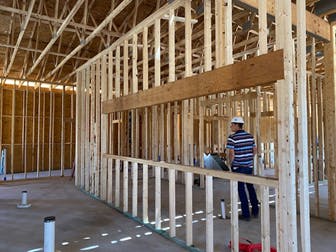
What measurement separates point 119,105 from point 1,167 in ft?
23.2

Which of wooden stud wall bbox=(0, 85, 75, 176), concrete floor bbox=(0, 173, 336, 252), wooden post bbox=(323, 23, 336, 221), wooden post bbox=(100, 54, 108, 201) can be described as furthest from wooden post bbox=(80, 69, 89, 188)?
wooden post bbox=(323, 23, 336, 221)

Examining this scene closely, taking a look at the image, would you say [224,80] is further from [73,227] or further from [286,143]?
[73,227]

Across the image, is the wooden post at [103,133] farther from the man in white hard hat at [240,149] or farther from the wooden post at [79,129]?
the man in white hard hat at [240,149]

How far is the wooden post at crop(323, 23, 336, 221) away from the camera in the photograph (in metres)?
4.54

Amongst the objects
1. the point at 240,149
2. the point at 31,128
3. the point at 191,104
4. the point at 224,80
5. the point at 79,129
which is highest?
the point at 191,104

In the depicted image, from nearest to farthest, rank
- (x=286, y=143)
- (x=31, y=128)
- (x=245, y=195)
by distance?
1. (x=286, y=143)
2. (x=245, y=195)
3. (x=31, y=128)

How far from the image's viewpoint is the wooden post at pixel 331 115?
4543 mm

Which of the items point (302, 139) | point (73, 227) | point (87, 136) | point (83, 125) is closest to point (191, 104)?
point (87, 136)

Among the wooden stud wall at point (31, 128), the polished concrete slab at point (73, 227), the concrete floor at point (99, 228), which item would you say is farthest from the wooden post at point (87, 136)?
the wooden stud wall at point (31, 128)

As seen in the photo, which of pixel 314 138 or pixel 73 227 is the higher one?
pixel 314 138

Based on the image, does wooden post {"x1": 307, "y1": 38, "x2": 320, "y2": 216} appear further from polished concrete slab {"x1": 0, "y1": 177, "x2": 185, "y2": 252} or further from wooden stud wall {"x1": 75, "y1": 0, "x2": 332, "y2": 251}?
polished concrete slab {"x1": 0, "y1": 177, "x2": 185, "y2": 252}

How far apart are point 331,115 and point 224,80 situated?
8.76 ft

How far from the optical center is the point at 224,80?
2.94 metres

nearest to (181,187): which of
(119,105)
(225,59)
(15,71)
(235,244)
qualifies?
(119,105)
